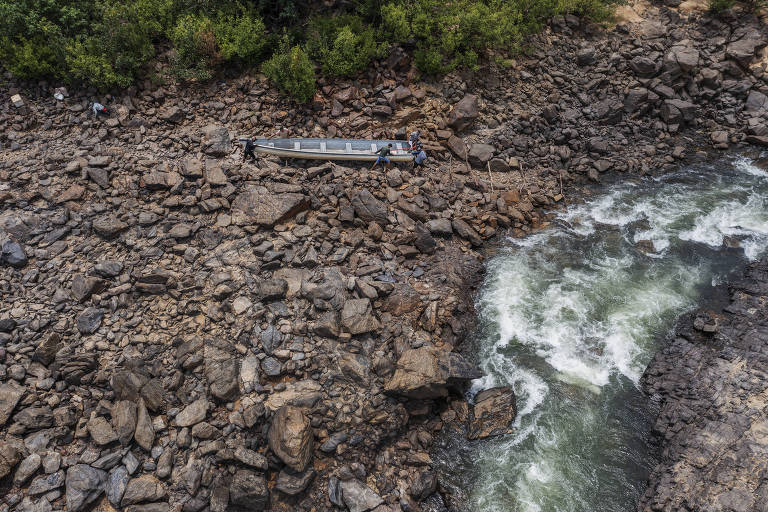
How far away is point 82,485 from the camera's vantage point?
1067 cm

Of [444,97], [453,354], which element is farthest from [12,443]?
[444,97]

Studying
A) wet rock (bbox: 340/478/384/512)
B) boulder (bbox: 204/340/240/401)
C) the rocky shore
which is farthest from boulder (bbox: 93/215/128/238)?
wet rock (bbox: 340/478/384/512)

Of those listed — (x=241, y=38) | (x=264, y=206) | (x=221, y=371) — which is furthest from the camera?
(x=241, y=38)

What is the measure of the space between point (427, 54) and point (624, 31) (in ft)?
43.2

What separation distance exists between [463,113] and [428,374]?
1350 cm

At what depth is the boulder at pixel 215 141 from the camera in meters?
18.4

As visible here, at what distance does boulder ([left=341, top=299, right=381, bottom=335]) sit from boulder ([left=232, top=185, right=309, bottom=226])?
15.4ft

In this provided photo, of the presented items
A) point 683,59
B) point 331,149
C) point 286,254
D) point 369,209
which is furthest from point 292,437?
point 683,59

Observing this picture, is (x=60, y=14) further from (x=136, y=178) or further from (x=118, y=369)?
(x=118, y=369)

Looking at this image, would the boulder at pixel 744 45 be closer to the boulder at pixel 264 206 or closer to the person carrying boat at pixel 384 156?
the person carrying boat at pixel 384 156

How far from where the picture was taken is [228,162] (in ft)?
59.5

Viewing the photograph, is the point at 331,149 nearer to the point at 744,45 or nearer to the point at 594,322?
the point at 594,322

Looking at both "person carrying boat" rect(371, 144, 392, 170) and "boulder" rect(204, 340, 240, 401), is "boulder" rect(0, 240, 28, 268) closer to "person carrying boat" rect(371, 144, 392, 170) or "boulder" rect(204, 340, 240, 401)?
"boulder" rect(204, 340, 240, 401)

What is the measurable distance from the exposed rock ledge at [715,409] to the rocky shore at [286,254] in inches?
188
